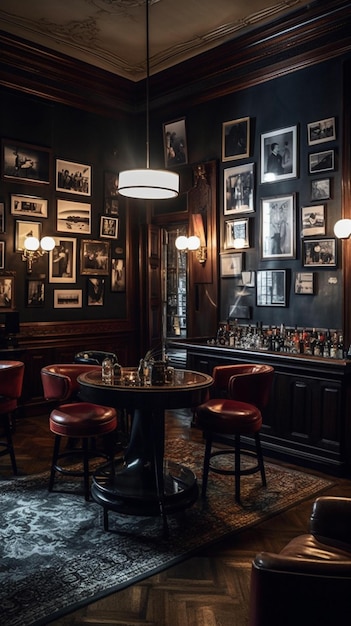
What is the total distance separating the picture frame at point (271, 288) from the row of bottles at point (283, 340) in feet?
0.88

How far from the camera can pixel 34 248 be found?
6.33m

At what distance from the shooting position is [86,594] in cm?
261

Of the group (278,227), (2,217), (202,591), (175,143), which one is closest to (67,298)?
(2,217)

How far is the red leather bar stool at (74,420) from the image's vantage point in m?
3.74

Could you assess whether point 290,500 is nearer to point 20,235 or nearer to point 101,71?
point 20,235

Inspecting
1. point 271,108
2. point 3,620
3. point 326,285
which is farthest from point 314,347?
point 3,620

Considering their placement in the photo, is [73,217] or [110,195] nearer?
[73,217]

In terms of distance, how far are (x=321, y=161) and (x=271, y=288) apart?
1.40 metres

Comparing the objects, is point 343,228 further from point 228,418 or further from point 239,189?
point 228,418

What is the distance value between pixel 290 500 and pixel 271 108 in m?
4.13

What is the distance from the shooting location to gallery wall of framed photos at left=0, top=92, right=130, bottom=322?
6340 mm

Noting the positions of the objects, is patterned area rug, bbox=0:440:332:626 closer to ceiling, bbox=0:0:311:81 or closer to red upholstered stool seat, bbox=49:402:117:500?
red upholstered stool seat, bbox=49:402:117:500

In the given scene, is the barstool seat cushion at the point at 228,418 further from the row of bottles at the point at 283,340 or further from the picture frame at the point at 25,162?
the picture frame at the point at 25,162

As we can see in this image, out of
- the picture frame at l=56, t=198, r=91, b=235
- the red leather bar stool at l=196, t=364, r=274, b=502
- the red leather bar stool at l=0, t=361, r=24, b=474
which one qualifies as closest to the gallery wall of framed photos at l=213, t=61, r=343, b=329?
the red leather bar stool at l=196, t=364, r=274, b=502
